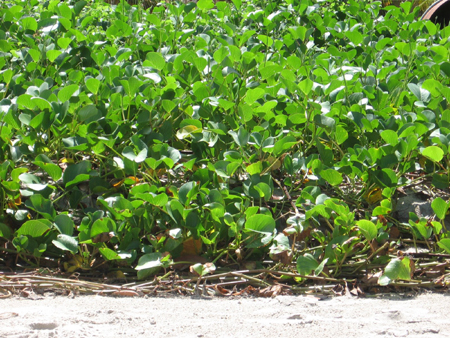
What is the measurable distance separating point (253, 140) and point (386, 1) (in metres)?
6.45

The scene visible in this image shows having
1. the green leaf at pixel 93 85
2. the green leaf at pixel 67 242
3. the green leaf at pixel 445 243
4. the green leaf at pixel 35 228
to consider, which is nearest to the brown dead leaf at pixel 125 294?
the green leaf at pixel 67 242

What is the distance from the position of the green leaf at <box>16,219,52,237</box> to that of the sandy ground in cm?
25

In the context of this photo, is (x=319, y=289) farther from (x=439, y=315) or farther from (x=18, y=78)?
(x=18, y=78)

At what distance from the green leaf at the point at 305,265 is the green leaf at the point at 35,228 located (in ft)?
2.80

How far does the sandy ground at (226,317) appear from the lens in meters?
1.34

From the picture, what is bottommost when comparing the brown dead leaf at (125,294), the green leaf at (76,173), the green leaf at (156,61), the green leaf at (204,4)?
the brown dead leaf at (125,294)

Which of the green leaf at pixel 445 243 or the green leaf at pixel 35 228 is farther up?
the green leaf at pixel 35 228

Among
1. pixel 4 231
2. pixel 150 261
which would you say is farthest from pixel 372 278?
pixel 4 231

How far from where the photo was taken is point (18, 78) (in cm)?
248

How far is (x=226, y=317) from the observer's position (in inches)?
58.3

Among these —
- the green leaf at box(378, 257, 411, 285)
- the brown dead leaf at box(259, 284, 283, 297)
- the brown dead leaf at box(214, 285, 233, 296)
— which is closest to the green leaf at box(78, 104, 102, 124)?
the brown dead leaf at box(214, 285, 233, 296)

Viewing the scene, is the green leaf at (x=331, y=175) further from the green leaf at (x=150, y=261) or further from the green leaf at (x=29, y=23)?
the green leaf at (x=29, y=23)

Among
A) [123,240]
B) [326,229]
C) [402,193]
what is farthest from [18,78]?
[402,193]

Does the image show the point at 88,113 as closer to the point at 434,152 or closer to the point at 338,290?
the point at 338,290
